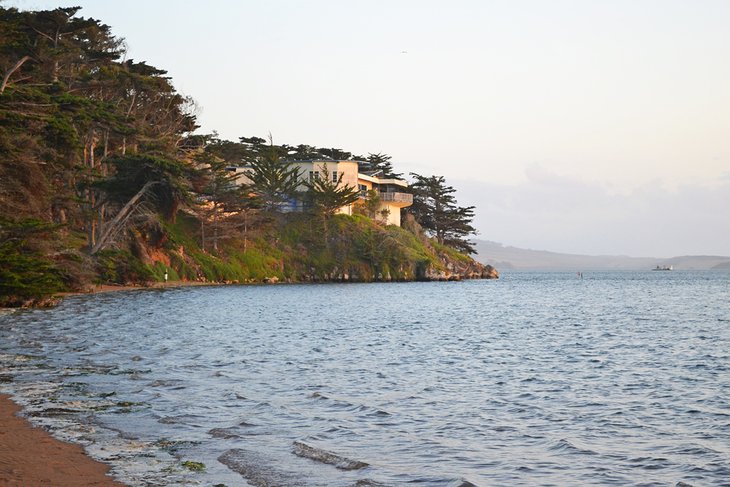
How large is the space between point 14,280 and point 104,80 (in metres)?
28.6

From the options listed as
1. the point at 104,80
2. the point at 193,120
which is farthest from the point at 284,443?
the point at 193,120

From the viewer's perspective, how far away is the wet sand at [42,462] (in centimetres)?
989

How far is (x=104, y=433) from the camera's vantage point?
1338cm

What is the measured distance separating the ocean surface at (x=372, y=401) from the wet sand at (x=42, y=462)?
417 millimetres

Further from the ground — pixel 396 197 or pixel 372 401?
pixel 396 197

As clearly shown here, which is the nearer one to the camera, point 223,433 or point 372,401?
point 223,433

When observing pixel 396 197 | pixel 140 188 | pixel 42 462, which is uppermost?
pixel 396 197

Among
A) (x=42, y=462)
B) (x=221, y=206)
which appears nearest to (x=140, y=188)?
(x=221, y=206)

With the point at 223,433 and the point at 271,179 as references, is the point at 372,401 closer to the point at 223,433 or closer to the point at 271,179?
the point at 223,433

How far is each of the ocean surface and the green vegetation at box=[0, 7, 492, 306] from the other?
26.5 ft

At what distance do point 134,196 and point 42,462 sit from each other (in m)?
56.6

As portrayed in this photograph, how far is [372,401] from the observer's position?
18.1m

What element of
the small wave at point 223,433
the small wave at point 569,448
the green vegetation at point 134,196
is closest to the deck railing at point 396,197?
the green vegetation at point 134,196

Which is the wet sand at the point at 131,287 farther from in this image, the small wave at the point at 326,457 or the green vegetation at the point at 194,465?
→ the green vegetation at the point at 194,465
